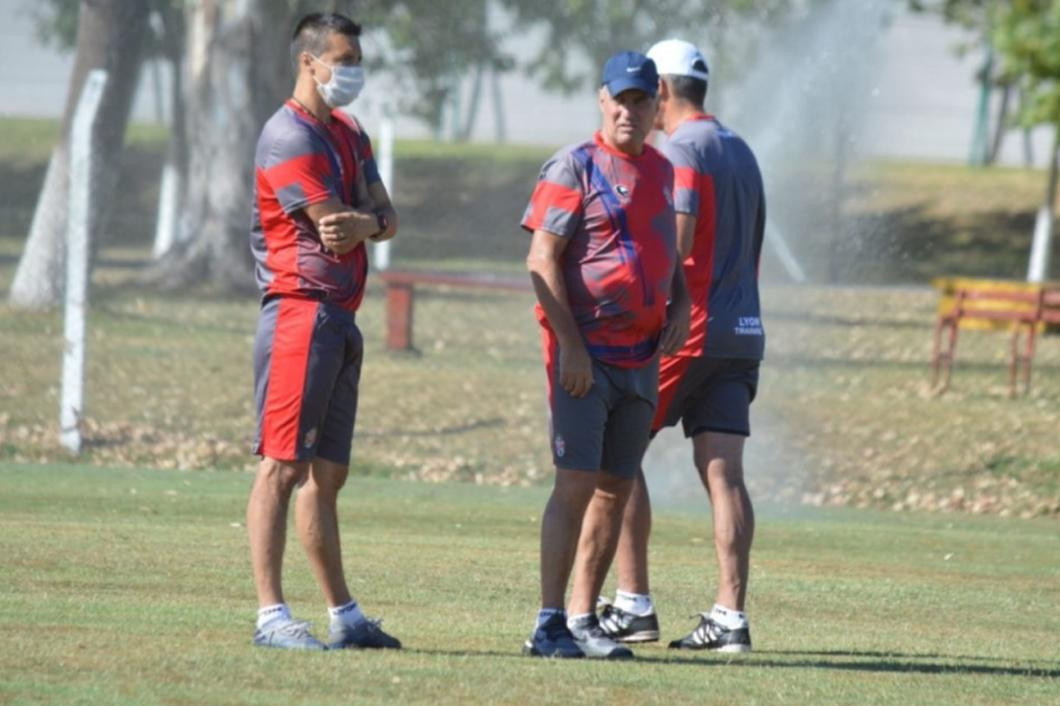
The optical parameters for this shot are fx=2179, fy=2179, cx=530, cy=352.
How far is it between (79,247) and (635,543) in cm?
739

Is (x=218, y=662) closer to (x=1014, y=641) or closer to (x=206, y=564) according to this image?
(x=206, y=564)

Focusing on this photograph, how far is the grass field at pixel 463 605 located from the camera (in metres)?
6.41

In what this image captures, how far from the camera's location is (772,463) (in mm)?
16422

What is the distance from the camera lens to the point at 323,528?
706 cm

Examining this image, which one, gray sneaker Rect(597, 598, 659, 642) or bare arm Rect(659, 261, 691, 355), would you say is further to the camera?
gray sneaker Rect(597, 598, 659, 642)

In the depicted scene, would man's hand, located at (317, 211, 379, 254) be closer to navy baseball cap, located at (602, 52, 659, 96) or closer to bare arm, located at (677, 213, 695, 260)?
navy baseball cap, located at (602, 52, 659, 96)

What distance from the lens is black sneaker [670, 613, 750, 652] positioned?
24.8 ft

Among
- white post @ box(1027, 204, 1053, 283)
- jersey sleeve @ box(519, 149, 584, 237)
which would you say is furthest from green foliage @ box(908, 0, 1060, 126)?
jersey sleeve @ box(519, 149, 584, 237)

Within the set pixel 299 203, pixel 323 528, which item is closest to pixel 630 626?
pixel 323 528

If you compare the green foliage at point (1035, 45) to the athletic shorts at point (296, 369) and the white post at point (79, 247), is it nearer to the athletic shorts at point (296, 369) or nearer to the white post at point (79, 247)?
the white post at point (79, 247)

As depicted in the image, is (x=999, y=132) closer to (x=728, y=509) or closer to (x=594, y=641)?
(x=728, y=509)

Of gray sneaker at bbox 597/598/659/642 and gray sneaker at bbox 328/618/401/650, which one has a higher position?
gray sneaker at bbox 328/618/401/650

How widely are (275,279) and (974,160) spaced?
143 feet

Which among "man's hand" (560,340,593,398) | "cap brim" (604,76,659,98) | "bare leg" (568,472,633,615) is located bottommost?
"bare leg" (568,472,633,615)
